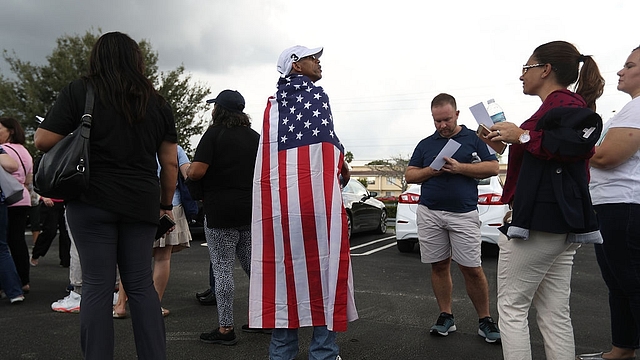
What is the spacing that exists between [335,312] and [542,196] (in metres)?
1.24

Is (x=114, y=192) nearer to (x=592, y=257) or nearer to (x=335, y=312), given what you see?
(x=335, y=312)

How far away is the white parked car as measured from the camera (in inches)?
311

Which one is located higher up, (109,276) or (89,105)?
(89,105)

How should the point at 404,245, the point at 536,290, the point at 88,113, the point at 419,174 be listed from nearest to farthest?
1. the point at 88,113
2. the point at 536,290
3. the point at 419,174
4. the point at 404,245

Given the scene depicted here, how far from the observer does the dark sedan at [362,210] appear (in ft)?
34.9

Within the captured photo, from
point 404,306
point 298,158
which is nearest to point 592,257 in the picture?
point 404,306

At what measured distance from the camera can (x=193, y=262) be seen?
7.90 metres

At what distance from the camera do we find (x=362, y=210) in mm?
11258

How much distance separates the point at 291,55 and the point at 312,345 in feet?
5.54

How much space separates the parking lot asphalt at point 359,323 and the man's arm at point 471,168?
131 centimetres

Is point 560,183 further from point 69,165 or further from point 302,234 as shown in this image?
A: point 69,165

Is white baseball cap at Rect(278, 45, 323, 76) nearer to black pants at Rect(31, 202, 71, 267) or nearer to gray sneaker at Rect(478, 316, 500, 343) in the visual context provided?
gray sneaker at Rect(478, 316, 500, 343)

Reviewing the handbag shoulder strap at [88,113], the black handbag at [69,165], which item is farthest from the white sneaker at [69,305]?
the handbag shoulder strap at [88,113]

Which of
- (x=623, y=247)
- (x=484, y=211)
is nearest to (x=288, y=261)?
(x=623, y=247)
